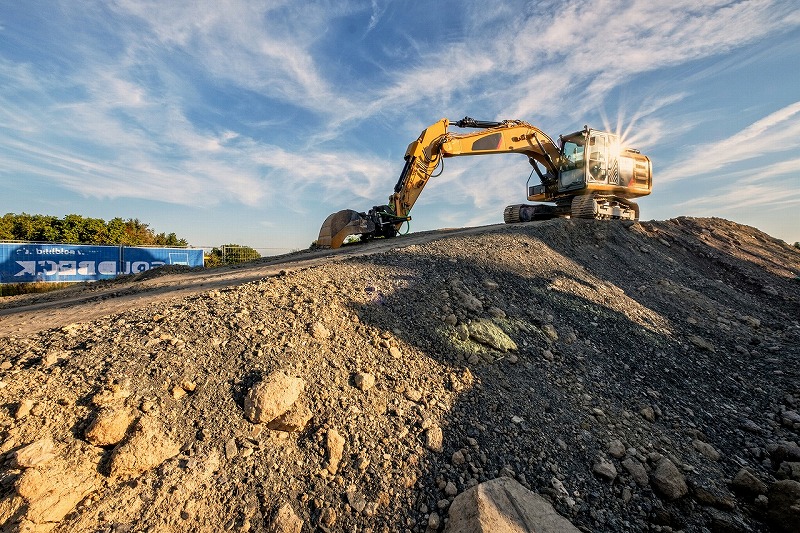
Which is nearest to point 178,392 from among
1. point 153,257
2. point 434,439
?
point 434,439

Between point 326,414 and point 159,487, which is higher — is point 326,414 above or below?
above

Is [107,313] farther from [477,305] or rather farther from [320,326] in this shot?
[477,305]

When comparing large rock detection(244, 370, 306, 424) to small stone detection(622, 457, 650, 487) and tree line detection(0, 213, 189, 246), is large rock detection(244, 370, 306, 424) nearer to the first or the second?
small stone detection(622, 457, 650, 487)

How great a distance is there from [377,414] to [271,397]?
2.76 ft

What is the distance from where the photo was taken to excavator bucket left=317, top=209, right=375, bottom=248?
9.96m

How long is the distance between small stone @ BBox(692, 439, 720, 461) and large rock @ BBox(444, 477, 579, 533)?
1835 millimetres

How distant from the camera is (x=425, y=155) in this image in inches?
373

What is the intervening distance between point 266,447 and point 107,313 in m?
3.25

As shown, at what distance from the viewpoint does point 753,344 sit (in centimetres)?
577

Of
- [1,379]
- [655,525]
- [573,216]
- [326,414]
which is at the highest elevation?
[573,216]

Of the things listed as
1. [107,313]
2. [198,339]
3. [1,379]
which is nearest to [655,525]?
[198,339]

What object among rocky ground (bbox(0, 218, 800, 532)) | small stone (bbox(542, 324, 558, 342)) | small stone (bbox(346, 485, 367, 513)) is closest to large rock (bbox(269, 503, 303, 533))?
rocky ground (bbox(0, 218, 800, 532))

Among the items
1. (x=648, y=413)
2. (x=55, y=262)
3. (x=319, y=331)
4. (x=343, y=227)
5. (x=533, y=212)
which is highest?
(x=533, y=212)

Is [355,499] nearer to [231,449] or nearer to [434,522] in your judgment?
[434,522]
